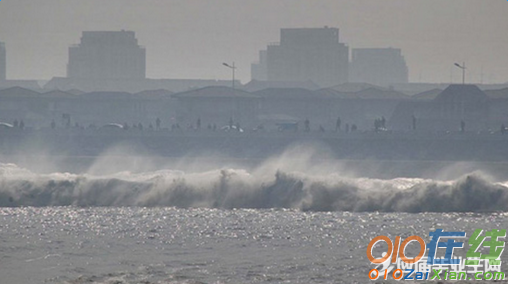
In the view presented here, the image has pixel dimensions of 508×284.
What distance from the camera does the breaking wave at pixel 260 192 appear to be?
58.2 metres

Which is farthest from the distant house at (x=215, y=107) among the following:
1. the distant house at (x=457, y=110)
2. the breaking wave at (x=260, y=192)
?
the breaking wave at (x=260, y=192)

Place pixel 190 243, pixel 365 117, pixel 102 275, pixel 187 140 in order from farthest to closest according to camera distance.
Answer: pixel 365 117 → pixel 187 140 → pixel 190 243 → pixel 102 275

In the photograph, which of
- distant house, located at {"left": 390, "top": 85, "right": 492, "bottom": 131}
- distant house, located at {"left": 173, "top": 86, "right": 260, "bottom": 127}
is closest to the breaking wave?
distant house, located at {"left": 390, "top": 85, "right": 492, "bottom": 131}

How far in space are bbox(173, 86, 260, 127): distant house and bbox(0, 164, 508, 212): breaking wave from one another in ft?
344

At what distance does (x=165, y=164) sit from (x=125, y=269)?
80.3 meters

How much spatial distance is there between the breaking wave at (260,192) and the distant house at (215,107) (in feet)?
344

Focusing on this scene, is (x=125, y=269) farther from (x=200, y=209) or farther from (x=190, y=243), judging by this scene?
(x=200, y=209)

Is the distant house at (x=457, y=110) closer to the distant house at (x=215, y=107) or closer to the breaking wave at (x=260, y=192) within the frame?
the distant house at (x=215, y=107)

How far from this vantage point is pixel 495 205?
5753 centimetres

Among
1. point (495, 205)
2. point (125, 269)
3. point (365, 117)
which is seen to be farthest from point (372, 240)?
point (365, 117)

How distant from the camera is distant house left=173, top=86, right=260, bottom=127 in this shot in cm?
17125

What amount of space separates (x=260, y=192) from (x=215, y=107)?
366ft

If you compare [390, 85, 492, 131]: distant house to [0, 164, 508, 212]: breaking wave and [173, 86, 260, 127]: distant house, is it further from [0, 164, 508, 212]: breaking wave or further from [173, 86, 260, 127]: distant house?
[0, 164, 508, 212]: breaking wave

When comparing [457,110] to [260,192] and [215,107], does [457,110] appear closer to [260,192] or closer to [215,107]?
[215,107]
